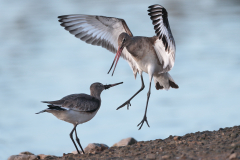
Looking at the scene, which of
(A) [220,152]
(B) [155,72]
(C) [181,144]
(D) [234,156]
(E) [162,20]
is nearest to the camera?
(D) [234,156]

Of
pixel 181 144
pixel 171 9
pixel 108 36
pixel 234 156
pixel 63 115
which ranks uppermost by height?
pixel 171 9

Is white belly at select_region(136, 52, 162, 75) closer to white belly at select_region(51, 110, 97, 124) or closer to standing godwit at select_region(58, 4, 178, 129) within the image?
standing godwit at select_region(58, 4, 178, 129)

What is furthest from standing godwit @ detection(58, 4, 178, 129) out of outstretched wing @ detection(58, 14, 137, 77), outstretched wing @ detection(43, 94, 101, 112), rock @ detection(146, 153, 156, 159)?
rock @ detection(146, 153, 156, 159)

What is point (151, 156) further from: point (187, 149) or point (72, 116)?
point (72, 116)

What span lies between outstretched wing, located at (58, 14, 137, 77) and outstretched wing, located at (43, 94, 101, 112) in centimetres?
227

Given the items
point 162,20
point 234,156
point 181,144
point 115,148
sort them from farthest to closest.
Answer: point 162,20, point 115,148, point 181,144, point 234,156

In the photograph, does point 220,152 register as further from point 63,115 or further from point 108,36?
point 108,36

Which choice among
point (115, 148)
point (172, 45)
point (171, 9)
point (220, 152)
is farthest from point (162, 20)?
point (171, 9)

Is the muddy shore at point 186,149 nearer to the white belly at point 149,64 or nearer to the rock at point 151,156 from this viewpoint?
the rock at point 151,156

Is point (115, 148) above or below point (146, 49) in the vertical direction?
below

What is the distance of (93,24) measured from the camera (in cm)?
805

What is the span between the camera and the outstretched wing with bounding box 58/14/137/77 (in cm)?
790

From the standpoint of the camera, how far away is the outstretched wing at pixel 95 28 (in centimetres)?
790

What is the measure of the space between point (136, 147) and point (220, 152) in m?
1.40
